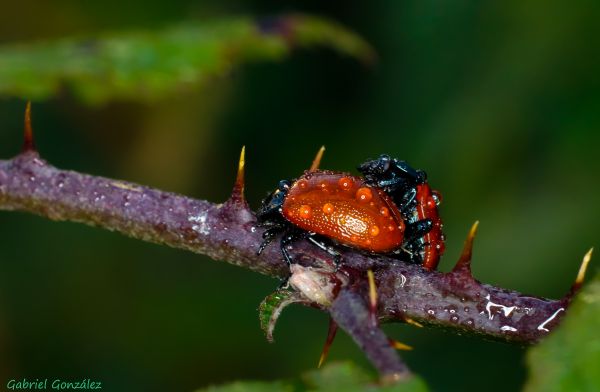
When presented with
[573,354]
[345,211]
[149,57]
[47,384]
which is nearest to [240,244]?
[345,211]

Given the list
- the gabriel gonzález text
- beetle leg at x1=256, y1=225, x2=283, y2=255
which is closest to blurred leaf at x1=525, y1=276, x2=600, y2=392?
beetle leg at x1=256, y1=225, x2=283, y2=255

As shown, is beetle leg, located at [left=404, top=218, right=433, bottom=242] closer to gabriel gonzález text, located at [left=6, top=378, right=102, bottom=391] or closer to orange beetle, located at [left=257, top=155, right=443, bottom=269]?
orange beetle, located at [left=257, top=155, right=443, bottom=269]

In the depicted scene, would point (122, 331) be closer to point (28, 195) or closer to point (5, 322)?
point (5, 322)

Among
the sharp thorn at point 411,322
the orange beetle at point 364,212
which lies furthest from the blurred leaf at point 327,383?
the orange beetle at point 364,212

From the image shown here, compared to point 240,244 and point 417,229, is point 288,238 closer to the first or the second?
point 240,244

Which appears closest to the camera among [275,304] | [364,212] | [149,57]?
[275,304]

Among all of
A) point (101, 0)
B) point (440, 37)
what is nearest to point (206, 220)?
point (440, 37)
